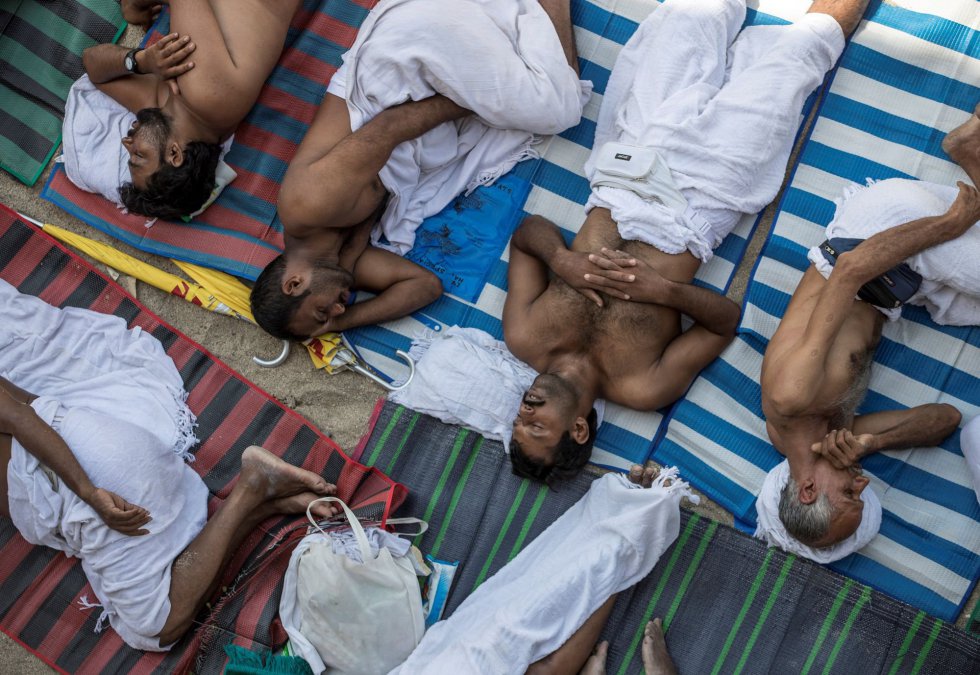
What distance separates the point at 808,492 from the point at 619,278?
3.62 ft

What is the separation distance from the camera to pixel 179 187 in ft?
13.3

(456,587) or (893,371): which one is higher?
(893,371)

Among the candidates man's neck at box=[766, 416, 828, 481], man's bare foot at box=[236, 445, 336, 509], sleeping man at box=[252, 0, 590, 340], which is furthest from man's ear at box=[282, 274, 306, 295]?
man's neck at box=[766, 416, 828, 481]

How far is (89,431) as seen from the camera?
12.4 feet

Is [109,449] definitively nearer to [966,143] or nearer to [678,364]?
[678,364]

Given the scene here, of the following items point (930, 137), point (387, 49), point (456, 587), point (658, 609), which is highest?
point (930, 137)

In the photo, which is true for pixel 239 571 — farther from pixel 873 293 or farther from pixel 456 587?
pixel 873 293

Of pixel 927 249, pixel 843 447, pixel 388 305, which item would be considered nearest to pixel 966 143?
pixel 927 249

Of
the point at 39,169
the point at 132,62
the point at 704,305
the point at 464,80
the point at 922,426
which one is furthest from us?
the point at 39,169

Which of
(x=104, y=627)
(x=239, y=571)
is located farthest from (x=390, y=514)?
(x=104, y=627)

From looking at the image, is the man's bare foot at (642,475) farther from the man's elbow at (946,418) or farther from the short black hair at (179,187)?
the short black hair at (179,187)

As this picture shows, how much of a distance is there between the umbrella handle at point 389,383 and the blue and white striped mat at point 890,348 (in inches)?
46.1

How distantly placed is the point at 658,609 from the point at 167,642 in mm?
2122

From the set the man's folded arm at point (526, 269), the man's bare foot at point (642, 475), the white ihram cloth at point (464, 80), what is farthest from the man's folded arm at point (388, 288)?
the man's bare foot at point (642, 475)
